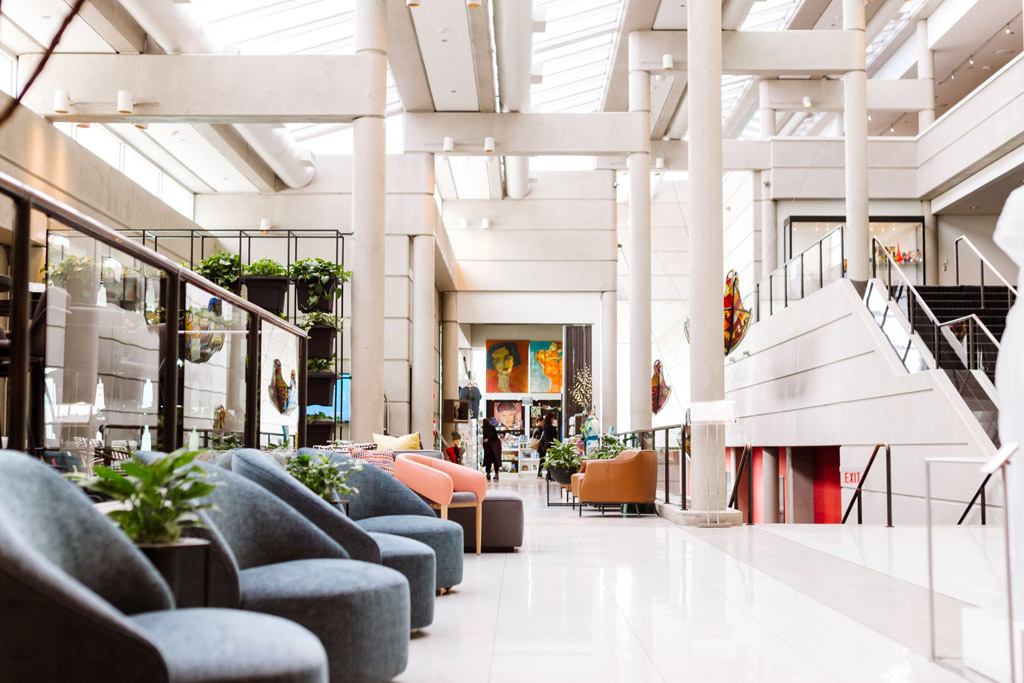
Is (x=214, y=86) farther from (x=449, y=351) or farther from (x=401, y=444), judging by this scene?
(x=449, y=351)

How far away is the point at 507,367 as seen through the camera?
97.0ft

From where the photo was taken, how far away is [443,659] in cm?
388

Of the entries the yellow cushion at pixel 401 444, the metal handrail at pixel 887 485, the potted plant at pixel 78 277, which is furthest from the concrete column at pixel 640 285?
the potted plant at pixel 78 277

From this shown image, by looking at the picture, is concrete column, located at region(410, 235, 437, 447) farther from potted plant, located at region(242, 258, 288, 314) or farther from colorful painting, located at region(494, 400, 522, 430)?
colorful painting, located at region(494, 400, 522, 430)

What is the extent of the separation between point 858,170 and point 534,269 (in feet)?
32.4

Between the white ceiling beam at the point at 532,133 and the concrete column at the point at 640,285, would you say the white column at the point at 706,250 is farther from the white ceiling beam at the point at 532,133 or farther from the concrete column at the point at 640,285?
the concrete column at the point at 640,285

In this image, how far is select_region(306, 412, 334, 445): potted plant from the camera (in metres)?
11.9

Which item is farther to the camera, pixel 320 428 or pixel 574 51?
pixel 574 51

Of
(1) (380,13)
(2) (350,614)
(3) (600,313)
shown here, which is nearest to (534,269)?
(3) (600,313)

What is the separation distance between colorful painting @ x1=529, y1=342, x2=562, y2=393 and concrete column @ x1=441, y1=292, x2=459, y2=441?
4.78 meters

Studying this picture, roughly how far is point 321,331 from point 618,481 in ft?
12.8

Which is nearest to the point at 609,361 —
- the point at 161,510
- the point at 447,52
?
the point at 447,52

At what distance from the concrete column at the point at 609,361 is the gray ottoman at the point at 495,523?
14.2 m

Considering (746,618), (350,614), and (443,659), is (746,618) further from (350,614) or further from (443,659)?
(350,614)
